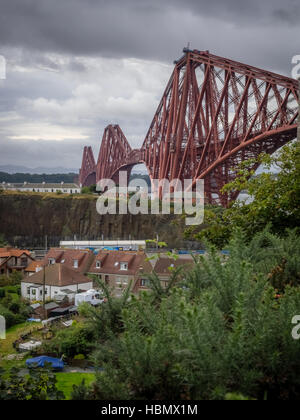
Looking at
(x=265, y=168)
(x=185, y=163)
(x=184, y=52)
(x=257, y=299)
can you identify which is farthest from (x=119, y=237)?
(x=257, y=299)

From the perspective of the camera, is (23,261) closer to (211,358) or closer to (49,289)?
(49,289)

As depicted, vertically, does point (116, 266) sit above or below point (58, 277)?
above

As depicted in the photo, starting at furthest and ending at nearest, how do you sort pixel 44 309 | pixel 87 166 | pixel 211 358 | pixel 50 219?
pixel 87 166 → pixel 50 219 → pixel 44 309 → pixel 211 358

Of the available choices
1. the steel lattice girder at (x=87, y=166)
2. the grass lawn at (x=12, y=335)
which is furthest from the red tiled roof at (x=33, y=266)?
the steel lattice girder at (x=87, y=166)

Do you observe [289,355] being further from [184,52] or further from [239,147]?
[184,52]

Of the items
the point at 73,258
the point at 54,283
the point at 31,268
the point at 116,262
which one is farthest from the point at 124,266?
the point at 31,268

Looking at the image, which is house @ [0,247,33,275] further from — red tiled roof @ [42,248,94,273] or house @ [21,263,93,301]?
house @ [21,263,93,301]

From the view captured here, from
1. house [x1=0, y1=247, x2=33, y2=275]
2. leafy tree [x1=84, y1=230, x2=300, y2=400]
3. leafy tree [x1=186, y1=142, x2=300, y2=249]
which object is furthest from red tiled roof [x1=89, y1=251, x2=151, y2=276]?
leafy tree [x1=84, y1=230, x2=300, y2=400]
